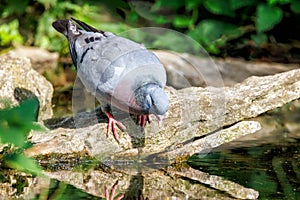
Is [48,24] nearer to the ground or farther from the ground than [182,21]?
nearer to the ground

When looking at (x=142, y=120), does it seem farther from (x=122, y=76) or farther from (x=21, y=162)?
(x=21, y=162)

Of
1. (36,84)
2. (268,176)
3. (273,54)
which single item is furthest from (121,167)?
(273,54)

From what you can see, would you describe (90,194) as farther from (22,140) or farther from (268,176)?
(22,140)

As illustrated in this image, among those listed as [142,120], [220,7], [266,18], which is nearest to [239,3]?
[220,7]

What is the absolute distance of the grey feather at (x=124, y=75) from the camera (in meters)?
3.72

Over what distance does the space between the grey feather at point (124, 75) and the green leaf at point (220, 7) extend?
3.64 metres

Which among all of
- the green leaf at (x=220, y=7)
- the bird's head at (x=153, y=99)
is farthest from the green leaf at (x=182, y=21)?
the bird's head at (x=153, y=99)

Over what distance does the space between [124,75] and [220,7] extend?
13.9 ft

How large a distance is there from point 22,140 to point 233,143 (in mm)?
3674

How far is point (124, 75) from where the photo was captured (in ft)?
12.6

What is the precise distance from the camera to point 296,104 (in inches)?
241

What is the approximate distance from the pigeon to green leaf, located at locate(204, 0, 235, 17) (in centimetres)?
359

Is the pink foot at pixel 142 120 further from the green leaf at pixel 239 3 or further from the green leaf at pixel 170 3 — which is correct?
the green leaf at pixel 170 3

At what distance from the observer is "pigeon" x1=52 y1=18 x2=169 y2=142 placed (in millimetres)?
3730
